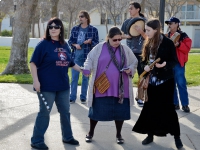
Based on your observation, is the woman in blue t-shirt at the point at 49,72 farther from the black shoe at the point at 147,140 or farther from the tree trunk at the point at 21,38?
the tree trunk at the point at 21,38

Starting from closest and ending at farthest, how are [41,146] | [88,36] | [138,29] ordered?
[41,146] → [138,29] → [88,36]

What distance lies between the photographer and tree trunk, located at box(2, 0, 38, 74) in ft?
40.6

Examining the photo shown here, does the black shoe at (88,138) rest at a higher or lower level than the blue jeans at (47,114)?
lower

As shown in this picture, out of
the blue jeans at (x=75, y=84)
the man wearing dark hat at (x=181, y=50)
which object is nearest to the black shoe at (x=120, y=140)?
the man wearing dark hat at (x=181, y=50)

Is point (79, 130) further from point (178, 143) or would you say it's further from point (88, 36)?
point (88, 36)

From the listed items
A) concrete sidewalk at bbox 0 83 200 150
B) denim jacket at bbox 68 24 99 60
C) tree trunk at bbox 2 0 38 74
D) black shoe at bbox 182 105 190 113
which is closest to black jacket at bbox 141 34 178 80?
concrete sidewalk at bbox 0 83 200 150

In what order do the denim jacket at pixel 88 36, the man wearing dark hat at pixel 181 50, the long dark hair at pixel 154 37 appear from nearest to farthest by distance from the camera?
1. the long dark hair at pixel 154 37
2. the man wearing dark hat at pixel 181 50
3. the denim jacket at pixel 88 36

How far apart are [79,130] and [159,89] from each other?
1491mm

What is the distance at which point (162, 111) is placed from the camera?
5.44m

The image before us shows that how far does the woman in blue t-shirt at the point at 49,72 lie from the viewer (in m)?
4.98

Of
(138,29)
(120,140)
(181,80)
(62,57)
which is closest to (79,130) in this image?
(120,140)

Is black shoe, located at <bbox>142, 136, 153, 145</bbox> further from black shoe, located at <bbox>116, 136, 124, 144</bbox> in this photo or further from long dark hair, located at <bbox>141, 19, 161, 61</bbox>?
long dark hair, located at <bbox>141, 19, 161, 61</bbox>

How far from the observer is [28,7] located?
12.3 metres

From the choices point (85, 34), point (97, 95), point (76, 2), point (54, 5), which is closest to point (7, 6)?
point (76, 2)
